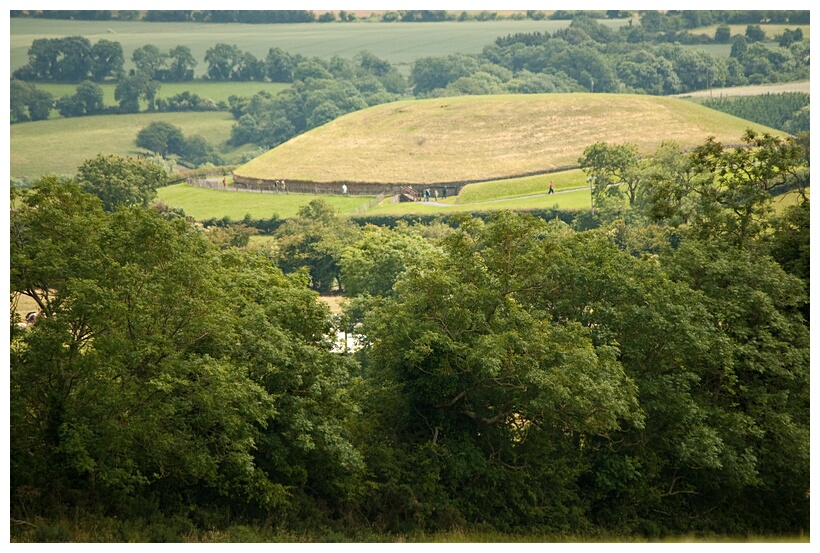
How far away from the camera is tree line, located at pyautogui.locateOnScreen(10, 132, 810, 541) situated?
81.1 ft

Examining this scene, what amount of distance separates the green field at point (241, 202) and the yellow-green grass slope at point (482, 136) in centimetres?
593

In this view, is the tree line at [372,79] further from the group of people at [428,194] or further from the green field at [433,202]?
the group of people at [428,194]

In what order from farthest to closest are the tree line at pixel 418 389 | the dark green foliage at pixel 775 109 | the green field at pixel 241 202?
the dark green foliage at pixel 775 109 < the green field at pixel 241 202 < the tree line at pixel 418 389

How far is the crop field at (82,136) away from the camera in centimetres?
14050

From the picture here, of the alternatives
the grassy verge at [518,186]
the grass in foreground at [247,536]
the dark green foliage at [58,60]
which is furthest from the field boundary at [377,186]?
the grass in foreground at [247,536]

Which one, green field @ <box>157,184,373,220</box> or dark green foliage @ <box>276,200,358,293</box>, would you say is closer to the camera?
dark green foliage @ <box>276,200,358,293</box>

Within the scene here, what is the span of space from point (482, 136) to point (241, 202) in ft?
96.2

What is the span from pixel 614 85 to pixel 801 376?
515ft

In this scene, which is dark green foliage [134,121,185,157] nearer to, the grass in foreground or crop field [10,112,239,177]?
crop field [10,112,239,177]

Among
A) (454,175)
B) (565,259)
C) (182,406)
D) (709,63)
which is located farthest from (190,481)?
(709,63)

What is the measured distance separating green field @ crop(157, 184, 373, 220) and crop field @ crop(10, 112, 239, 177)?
3001 cm

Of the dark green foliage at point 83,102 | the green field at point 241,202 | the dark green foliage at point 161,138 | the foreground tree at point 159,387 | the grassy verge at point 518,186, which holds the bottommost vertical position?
the dark green foliage at point 161,138

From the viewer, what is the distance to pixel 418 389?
28297mm

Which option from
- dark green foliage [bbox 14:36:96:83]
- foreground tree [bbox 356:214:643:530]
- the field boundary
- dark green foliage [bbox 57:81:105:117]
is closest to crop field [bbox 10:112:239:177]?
dark green foliage [bbox 57:81:105:117]
